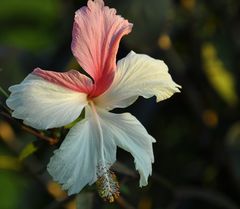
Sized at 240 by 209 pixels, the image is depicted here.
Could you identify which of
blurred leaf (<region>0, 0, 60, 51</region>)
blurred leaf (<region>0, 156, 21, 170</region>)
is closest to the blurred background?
blurred leaf (<region>0, 156, 21, 170</region>)

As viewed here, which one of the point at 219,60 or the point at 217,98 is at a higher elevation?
the point at 219,60

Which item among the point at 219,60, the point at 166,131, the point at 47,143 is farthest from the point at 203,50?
the point at 47,143

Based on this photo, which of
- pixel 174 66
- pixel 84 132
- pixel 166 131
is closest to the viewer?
pixel 84 132

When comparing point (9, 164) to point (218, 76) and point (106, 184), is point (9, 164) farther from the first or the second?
point (106, 184)

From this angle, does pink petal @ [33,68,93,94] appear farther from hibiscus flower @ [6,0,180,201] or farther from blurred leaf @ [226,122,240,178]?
blurred leaf @ [226,122,240,178]

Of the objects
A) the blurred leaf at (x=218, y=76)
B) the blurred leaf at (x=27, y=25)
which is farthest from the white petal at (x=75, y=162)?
the blurred leaf at (x=27, y=25)

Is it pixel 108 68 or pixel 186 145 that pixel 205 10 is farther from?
pixel 108 68
